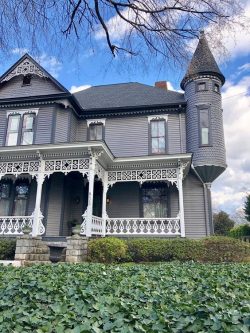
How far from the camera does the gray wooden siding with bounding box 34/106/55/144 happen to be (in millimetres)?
14320

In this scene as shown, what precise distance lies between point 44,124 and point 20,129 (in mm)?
1350

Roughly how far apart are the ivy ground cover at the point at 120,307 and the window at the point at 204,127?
11205 millimetres

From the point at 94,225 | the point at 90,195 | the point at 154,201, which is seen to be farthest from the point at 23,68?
the point at 154,201

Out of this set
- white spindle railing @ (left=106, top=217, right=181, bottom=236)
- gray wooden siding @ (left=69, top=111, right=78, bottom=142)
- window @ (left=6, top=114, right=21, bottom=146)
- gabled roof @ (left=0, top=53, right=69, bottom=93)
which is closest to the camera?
white spindle railing @ (left=106, top=217, right=181, bottom=236)

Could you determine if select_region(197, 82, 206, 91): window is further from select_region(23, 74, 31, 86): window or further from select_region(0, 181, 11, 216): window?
select_region(0, 181, 11, 216): window

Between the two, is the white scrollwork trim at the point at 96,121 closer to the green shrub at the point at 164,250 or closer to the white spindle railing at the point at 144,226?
the white spindle railing at the point at 144,226


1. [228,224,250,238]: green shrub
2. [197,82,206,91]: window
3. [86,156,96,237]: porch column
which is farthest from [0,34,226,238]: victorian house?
[228,224,250,238]: green shrub

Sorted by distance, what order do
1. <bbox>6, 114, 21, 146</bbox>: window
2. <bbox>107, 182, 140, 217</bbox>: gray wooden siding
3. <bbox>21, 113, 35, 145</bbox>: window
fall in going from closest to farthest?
1. <bbox>107, 182, 140, 217</bbox>: gray wooden siding
2. <bbox>21, 113, 35, 145</bbox>: window
3. <bbox>6, 114, 21, 146</bbox>: window

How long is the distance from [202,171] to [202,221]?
7.65ft

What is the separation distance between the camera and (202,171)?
1405cm

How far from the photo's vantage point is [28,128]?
1478 cm

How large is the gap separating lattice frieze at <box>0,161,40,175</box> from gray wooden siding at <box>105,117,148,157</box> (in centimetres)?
434

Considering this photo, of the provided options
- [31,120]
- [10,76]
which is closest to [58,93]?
[31,120]

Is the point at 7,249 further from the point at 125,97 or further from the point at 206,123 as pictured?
the point at 206,123
